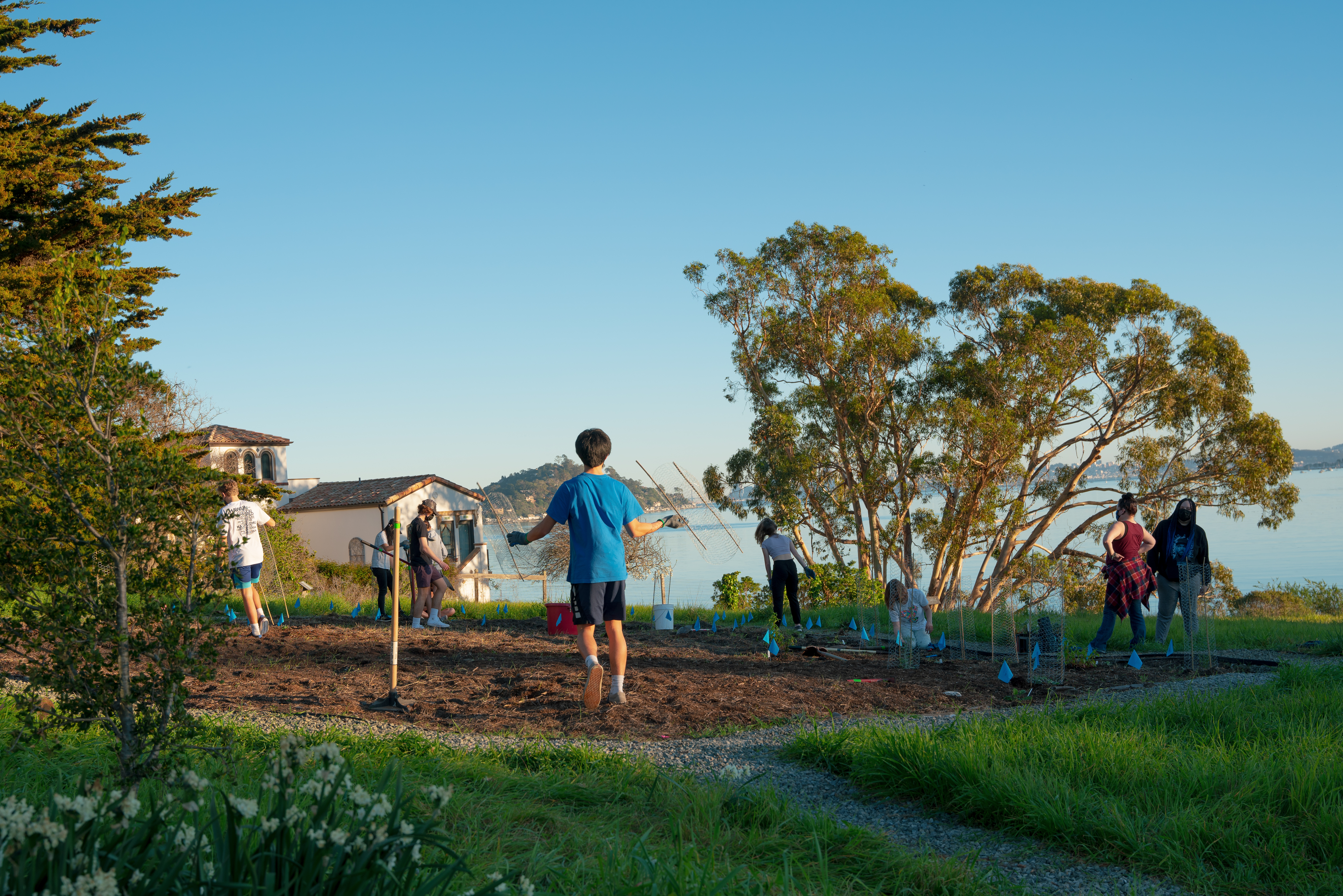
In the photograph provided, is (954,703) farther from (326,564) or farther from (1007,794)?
(326,564)

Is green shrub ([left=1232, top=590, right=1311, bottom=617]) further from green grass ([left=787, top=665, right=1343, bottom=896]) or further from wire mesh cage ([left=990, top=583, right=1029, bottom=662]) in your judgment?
green grass ([left=787, top=665, right=1343, bottom=896])

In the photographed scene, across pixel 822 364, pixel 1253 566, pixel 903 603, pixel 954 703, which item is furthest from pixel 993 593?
pixel 1253 566

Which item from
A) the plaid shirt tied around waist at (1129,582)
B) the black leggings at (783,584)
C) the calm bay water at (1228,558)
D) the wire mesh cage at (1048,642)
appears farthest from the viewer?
the calm bay water at (1228,558)

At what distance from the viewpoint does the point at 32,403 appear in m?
3.36

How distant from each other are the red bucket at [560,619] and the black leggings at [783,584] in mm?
2785

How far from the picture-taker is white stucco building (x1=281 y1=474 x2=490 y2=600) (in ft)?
139

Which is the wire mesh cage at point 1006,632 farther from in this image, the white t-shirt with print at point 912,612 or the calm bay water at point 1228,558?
the calm bay water at point 1228,558

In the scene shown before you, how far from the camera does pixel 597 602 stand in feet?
19.7

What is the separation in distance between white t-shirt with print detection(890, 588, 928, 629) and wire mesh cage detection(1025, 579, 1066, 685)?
91 centimetres

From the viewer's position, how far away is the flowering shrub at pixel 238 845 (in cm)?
189

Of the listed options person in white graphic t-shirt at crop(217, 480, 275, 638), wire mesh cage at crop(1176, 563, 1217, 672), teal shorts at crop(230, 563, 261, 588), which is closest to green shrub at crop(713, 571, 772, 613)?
wire mesh cage at crop(1176, 563, 1217, 672)

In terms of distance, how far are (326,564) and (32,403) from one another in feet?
101

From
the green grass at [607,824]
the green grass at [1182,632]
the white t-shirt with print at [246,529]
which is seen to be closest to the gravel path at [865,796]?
the green grass at [607,824]

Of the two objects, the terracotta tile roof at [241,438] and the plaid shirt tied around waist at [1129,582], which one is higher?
the terracotta tile roof at [241,438]
